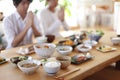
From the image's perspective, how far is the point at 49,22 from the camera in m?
2.81

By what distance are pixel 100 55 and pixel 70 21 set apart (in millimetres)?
4219

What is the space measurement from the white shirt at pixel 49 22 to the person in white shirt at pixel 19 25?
0.33 m

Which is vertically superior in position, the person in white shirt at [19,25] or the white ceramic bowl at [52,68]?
the person in white shirt at [19,25]

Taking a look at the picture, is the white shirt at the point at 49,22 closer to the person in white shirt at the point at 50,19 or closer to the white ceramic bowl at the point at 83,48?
the person in white shirt at the point at 50,19

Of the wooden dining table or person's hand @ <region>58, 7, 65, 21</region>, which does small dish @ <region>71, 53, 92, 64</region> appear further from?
person's hand @ <region>58, 7, 65, 21</region>

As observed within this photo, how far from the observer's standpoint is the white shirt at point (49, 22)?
267cm

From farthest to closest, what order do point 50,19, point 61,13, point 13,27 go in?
1. point 50,19
2. point 61,13
3. point 13,27

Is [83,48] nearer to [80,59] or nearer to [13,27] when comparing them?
[80,59]

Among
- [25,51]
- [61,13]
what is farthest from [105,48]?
[61,13]

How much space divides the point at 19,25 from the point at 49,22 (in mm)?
634

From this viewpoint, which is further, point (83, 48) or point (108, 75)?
point (108, 75)

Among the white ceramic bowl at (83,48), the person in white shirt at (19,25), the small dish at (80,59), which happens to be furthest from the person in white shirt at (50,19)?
the small dish at (80,59)

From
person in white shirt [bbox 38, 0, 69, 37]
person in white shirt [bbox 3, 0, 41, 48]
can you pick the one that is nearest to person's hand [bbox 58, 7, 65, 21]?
person in white shirt [bbox 38, 0, 69, 37]

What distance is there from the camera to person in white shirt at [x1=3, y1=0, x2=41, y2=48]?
6.87ft
